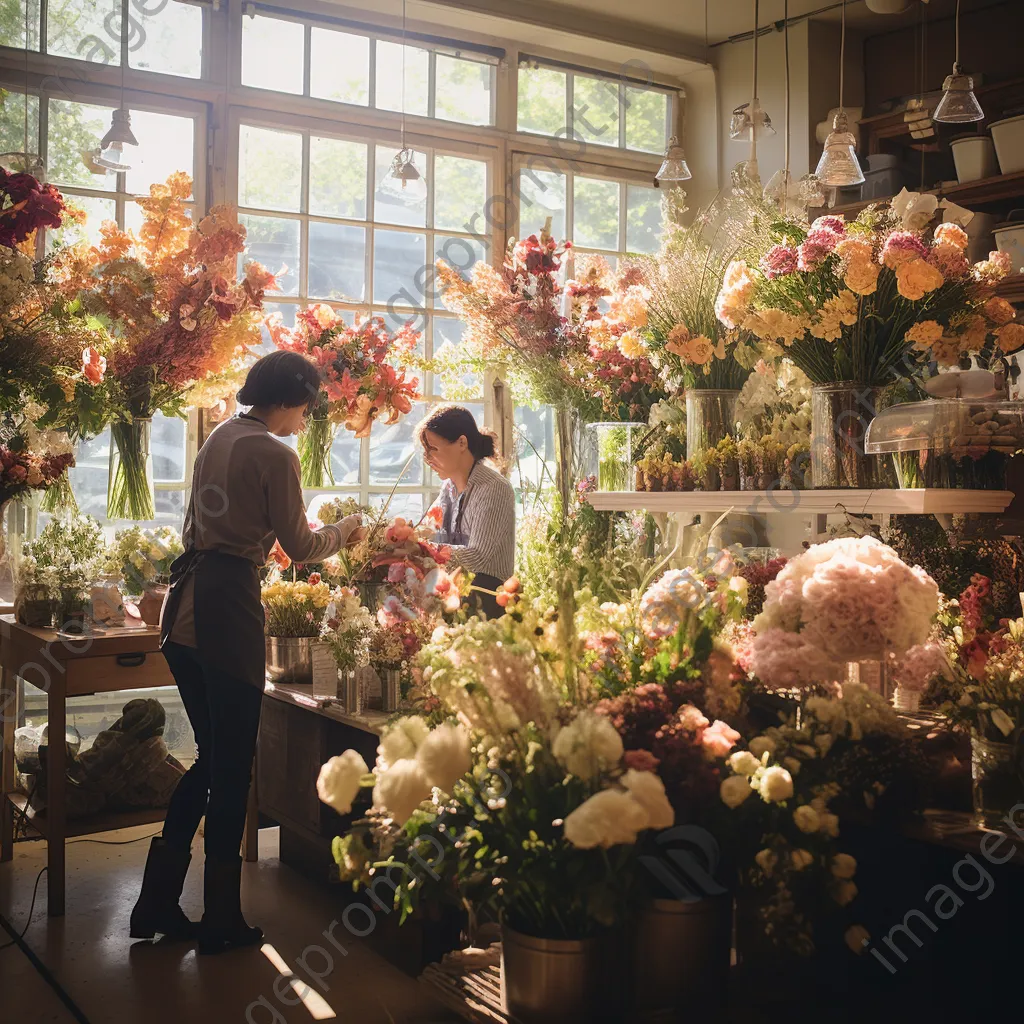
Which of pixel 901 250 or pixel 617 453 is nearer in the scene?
pixel 901 250

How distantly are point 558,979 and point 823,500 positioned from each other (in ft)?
4.79

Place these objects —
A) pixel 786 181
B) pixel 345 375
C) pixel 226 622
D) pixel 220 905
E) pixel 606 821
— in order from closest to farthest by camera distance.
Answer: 1. pixel 606 821
2. pixel 226 622
3. pixel 220 905
4. pixel 345 375
5. pixel 786 181

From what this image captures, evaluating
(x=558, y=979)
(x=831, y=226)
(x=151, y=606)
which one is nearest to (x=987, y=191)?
(x=831, y=226)

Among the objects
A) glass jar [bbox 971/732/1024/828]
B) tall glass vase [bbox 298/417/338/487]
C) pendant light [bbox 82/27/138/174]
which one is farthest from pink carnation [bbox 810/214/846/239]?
pendant light [bbox 82/27/138/174]

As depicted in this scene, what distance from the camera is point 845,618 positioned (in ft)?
5.66

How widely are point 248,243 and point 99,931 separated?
2.78m

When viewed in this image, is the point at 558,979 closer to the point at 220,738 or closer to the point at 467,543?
the point at 220,738

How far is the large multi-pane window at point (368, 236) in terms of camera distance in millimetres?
4750

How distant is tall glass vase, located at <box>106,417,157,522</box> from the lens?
3.58 metres

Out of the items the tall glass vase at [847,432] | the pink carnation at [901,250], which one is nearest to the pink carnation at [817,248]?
the pink carnation at [901,250]

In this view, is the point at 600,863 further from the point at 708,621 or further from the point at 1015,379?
the point at 1015,379

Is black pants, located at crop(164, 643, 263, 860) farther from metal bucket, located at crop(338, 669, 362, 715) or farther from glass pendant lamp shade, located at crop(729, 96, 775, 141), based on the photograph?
glass pendant lamp shade, located at crop(729, 96, 775, 141)

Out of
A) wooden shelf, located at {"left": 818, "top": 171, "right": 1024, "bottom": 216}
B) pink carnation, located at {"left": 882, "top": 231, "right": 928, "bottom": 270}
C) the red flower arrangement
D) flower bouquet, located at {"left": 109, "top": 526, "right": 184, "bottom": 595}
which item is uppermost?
wooden shelf, located at {"left": 818, "top": 171, "right": 1024, "bottom": 216}

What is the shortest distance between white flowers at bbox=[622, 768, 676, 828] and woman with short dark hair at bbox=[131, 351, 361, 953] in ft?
5.31
